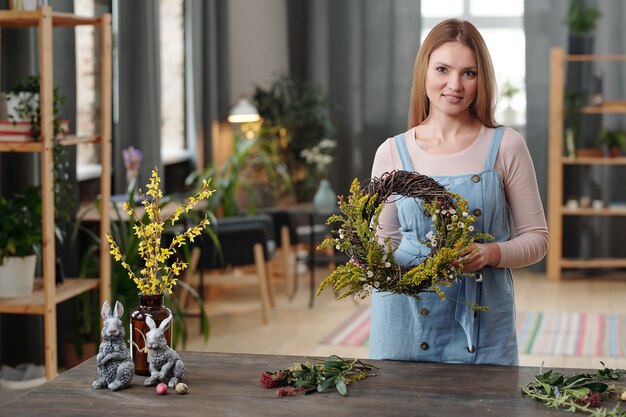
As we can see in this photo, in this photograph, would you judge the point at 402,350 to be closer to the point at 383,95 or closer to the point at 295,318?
the point at 295,318

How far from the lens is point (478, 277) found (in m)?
2.33

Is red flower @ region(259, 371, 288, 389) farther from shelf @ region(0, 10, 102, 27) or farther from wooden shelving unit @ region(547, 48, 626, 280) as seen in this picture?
wooden shelving unit @ region(547, 48, 626, 280)

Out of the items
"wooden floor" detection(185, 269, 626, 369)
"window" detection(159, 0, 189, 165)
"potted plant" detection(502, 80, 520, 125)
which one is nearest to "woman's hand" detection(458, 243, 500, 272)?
"wooden floor" detection(185, 269, 626, 369)

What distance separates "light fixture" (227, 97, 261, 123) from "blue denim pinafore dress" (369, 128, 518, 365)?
5.29 meters

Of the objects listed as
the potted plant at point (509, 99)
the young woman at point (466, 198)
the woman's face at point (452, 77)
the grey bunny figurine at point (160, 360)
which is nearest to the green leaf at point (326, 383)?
the grey bunny figurine at point (160, 360)

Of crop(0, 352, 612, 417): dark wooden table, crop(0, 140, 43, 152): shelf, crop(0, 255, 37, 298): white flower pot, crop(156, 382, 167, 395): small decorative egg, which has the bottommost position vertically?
crop(0, 255, 37, 298): white flower pot

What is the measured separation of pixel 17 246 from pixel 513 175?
2.32 metres

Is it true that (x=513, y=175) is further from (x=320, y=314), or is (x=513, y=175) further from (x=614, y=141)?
(x=614, y=141)

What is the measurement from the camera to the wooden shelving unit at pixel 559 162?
755cm

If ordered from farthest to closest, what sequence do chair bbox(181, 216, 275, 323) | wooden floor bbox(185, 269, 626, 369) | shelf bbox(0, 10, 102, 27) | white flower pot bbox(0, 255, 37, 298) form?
chair bbox(181, 216, 275, 323) → wooden floor bbox(185, 269, 626, 369) → white flower pot bbox(0, 255, 37, 298) → shelf bbox(0, 10, 102, 27)

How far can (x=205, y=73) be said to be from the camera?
760 cm

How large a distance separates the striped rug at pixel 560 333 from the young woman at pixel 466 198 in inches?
126

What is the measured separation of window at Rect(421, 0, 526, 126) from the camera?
8305mm

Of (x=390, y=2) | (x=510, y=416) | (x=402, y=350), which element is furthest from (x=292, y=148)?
(x=510, y=416)
